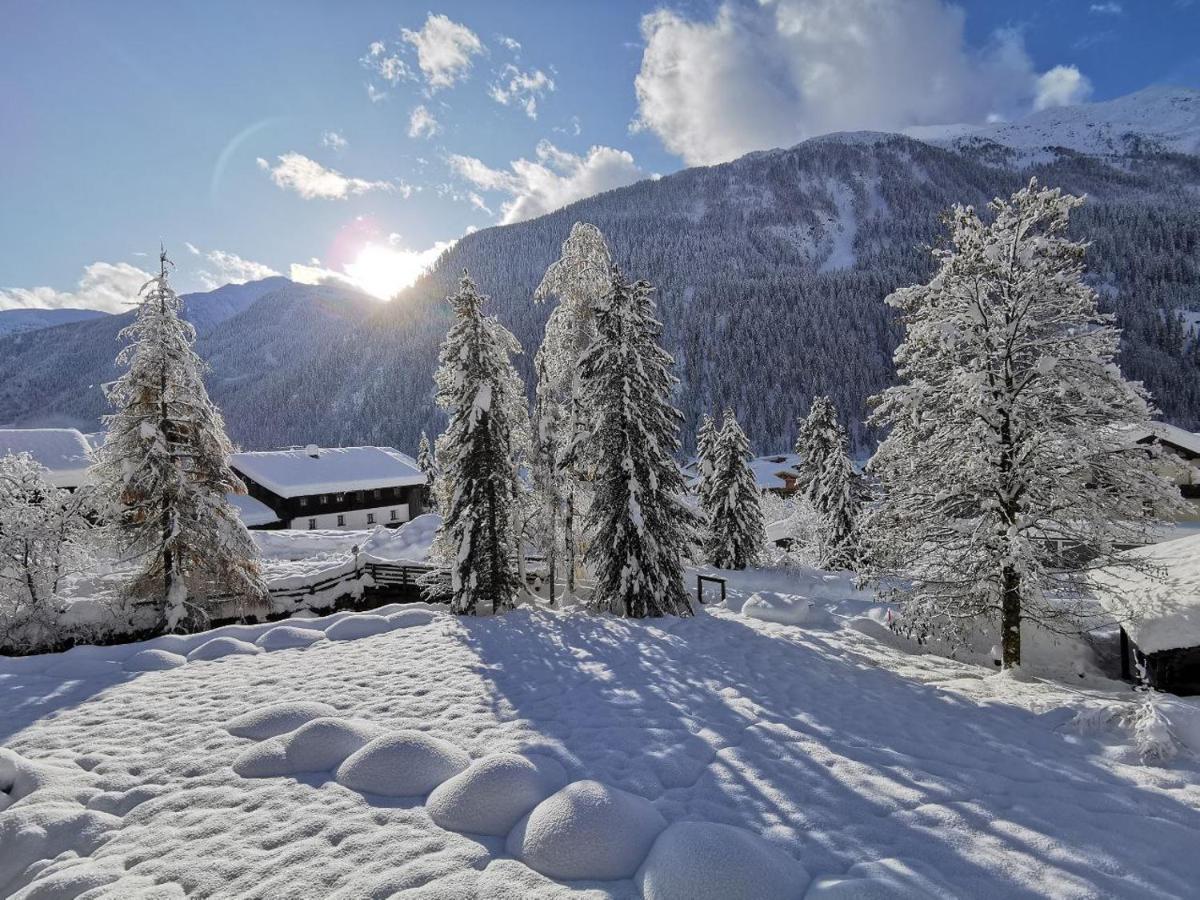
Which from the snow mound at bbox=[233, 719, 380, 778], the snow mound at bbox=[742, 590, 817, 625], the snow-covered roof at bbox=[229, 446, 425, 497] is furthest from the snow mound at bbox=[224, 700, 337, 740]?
the snow-covered roof at bbox=[229, 446, 425, 497]

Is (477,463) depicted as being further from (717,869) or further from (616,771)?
(717,869)

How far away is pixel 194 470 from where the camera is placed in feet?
59.6

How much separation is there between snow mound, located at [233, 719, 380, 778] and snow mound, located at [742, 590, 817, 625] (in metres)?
13.9

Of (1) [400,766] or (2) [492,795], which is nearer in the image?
(2) [492,795]

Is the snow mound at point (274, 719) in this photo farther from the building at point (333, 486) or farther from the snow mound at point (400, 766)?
the building at point (333, 486)

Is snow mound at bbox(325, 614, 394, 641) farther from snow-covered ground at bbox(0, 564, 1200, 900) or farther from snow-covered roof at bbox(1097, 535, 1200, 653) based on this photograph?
snow-covered roof at bbox(1097, 535, 1200, 653)

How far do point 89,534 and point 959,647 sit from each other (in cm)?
2764

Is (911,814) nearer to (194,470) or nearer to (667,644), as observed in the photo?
(667,644)

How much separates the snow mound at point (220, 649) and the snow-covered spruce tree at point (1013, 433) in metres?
16.0

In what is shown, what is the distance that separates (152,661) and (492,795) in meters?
10.5

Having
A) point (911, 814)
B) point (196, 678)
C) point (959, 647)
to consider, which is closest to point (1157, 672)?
point (959, 647)

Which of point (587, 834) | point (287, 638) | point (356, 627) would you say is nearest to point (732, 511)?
point (356, 627)

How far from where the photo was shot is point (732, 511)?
33.8 meters

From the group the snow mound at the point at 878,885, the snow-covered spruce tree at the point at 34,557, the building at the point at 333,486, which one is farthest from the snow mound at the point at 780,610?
the building at the point at 333,486
